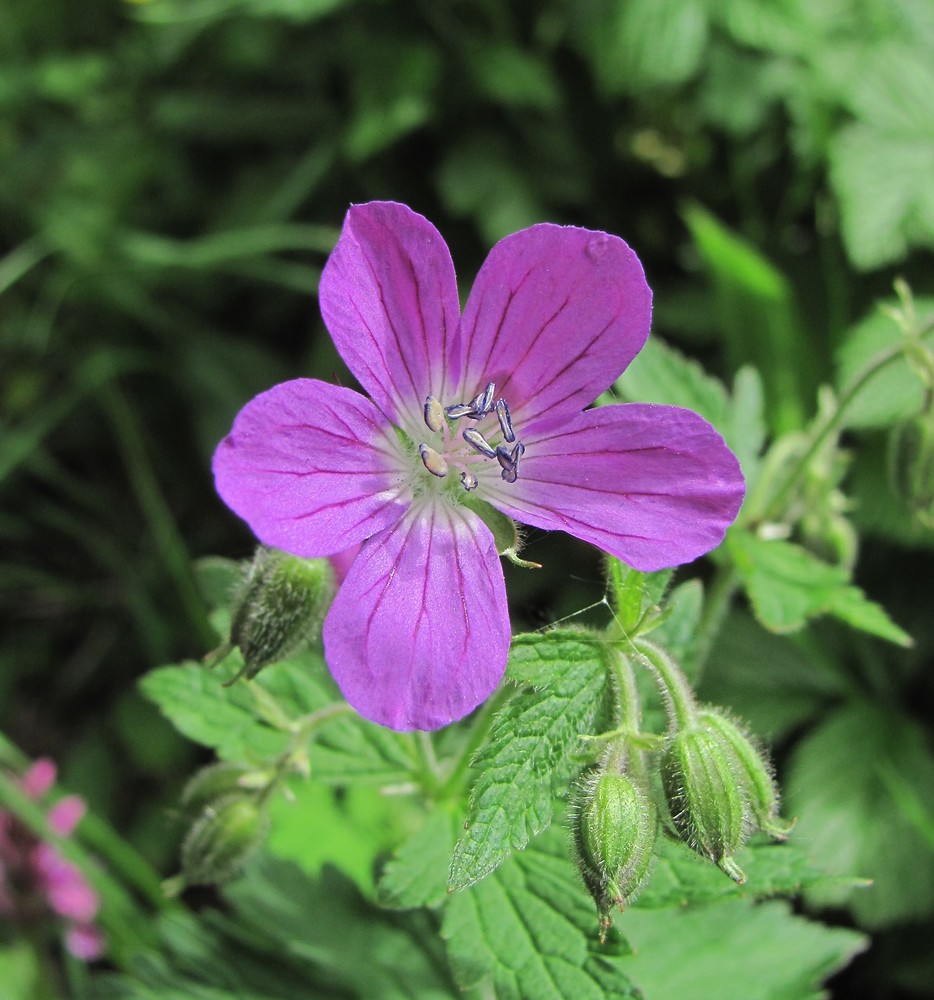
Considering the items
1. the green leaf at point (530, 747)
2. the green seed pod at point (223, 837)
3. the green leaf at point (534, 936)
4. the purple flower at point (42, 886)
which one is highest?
the green leaf at point (530, 747)

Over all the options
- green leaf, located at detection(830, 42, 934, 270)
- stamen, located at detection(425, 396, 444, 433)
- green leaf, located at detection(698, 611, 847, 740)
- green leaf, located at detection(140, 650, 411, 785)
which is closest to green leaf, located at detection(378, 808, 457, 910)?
green leaf, located at detection(140, 650, 411, 785)

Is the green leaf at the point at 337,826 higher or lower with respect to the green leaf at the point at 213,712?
lower

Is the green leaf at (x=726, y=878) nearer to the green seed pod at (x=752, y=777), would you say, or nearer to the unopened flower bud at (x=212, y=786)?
the green seed pod at (x=752, y=777)

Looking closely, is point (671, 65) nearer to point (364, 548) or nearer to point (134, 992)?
point (364, 548)

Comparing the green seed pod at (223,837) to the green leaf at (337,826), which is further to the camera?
the green leaf at (337,826)

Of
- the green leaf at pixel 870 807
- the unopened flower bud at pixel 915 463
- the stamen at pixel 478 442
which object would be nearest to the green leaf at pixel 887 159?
the unopened flower bud at pixel 915 463

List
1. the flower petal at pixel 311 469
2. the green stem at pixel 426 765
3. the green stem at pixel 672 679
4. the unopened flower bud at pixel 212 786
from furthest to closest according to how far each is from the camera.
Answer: the unopened flower bud at pixel 212 786, the green stem at pixel 426 765, the green stem at pixel 672 679, the flower petal at pixel 311 469

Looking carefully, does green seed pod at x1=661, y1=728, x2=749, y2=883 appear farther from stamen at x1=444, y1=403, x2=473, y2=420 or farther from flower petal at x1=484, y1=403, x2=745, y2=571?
stamen at x1=444, y1=403, x2=473, y2=420
